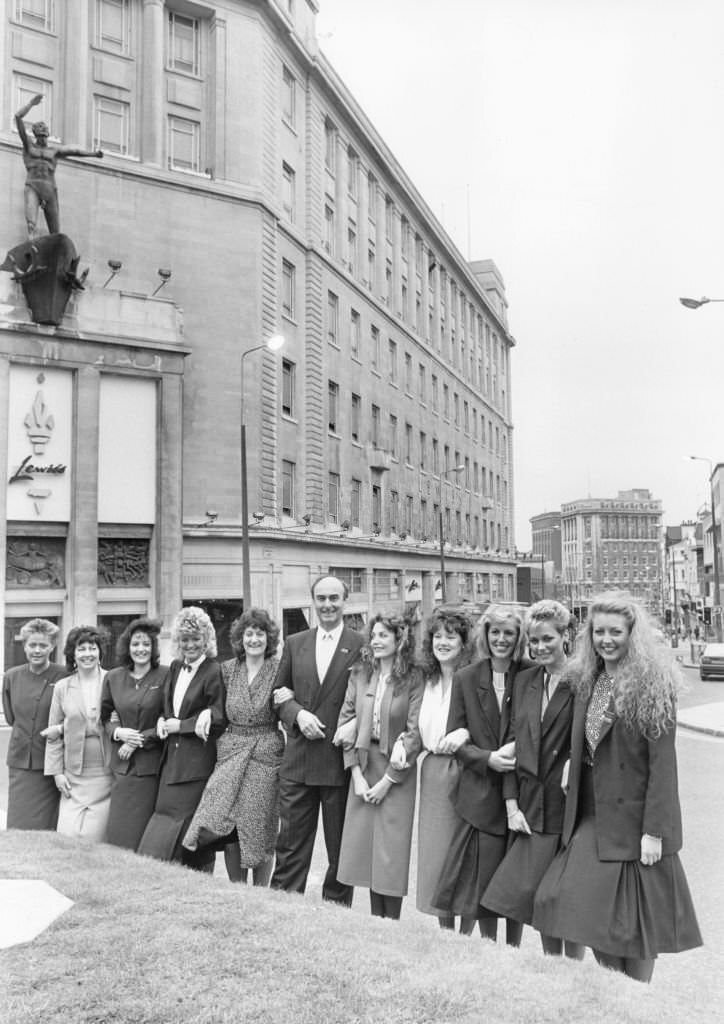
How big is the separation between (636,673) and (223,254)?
28.4 m

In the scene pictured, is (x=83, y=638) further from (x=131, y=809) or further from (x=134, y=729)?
(x=131, y=809)

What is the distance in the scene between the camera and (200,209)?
30000 millimetres

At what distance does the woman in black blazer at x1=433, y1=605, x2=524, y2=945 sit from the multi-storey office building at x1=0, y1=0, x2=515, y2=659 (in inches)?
749

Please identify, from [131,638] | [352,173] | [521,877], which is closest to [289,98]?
[352,173]

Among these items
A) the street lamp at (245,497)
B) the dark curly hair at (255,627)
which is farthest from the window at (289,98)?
the dark curly hair at (255,627)

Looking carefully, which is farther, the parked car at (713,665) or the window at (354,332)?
the window at (354,332)

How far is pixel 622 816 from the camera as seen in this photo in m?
4.52

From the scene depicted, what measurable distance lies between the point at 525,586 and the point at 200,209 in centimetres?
5777

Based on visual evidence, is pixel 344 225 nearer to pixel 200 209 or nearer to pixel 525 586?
pixel 200 209

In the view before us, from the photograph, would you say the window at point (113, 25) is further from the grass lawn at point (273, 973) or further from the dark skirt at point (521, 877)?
the dark skirt at point (521, 877)

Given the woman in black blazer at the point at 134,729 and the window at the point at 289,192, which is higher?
the window at the point at 289,192

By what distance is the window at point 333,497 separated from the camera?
36469 mm

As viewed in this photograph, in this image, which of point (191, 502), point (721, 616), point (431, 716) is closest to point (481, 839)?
point (431, 716)

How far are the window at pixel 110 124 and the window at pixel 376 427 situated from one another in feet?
58.9
